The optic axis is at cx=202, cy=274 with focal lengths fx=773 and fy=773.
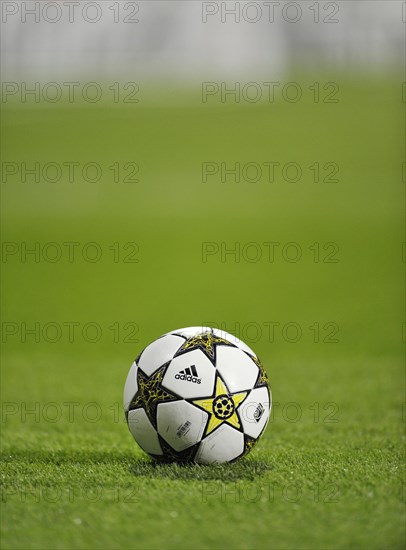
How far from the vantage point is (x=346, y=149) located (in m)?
26.1

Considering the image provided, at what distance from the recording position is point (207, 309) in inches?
702

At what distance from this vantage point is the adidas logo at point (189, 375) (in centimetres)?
545

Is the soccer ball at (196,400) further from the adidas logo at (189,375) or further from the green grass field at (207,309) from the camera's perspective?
the green grass field at (207,309)

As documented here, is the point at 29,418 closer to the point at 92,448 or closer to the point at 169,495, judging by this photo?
the point at 92,448

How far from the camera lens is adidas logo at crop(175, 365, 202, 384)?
5453 millimetres

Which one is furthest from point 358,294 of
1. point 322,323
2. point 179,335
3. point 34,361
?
point 179,335

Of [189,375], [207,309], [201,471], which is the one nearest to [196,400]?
[189,375]

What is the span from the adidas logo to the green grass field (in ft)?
2.01

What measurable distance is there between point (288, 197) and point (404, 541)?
70.6 feet

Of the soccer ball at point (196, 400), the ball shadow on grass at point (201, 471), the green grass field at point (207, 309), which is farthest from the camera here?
the soccer ball at point (196, 400)

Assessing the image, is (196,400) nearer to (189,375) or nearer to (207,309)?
(189,375)

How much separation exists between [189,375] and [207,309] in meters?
12.4

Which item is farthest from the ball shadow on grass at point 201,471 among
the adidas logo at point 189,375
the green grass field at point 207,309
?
the adidas logo at point 189,375

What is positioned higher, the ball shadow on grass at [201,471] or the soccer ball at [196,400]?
the soccer ball at [196,400]
